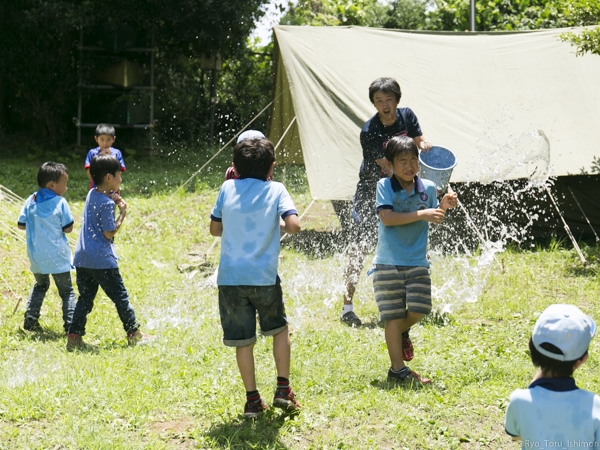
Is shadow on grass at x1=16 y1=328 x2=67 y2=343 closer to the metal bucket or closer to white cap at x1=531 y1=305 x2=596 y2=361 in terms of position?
the metal bucket

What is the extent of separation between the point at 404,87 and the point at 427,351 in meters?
4.10

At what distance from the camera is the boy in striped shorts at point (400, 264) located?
14.4 ft

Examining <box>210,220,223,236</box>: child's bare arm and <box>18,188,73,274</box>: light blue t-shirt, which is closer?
<box>210,220,223,236</box>: child's bare arm

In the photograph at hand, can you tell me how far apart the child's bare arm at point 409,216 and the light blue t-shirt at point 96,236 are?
74.7 inches

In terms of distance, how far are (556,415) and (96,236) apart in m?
3.54

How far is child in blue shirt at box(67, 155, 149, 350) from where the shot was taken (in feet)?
17.2

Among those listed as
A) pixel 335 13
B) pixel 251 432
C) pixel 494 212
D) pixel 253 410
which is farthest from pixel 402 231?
pixel 335 13

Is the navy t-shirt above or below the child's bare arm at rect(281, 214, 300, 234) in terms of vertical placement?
above

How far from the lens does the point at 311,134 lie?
8.28 metres

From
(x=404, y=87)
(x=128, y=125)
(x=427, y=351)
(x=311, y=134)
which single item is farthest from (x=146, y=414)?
(x=128, y=125)

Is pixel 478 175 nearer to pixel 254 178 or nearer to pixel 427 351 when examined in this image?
pixel 427 351

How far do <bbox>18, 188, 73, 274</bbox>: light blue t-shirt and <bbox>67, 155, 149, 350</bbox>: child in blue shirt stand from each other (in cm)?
37

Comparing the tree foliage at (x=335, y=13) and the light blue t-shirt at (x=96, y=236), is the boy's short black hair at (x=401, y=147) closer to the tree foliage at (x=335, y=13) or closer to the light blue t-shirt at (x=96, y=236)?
the light blue t-shirt at (x=96, y=236)

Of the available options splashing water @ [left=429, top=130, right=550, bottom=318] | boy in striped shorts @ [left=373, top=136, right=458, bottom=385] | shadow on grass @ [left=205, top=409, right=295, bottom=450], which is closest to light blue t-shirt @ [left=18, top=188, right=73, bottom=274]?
shadow on grass @ [left=205, top=409, right=295, bottom=450]
